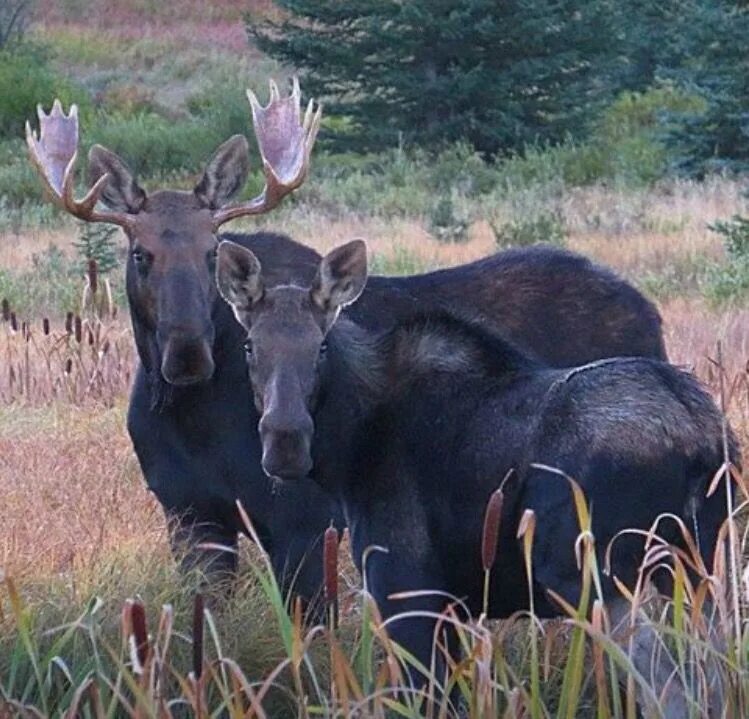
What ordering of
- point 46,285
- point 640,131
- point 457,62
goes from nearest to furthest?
point 46,285 → point 640,131 → point 457,62

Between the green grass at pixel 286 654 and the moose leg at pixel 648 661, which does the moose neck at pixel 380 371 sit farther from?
the moose leg at pixel 648 661

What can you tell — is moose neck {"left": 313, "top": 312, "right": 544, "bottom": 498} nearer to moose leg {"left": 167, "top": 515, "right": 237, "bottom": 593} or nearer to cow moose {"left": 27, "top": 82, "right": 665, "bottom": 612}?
cow moose {"left": 27, "top": 82, "right": 665, "bottom": 612}

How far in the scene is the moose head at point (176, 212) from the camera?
6094mm

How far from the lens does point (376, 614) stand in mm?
3525

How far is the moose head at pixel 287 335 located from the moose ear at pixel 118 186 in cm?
111

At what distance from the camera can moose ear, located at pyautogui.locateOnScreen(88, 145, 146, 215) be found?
6504 millimetres

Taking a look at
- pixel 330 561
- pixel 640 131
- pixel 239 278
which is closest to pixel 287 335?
pixel 239 278

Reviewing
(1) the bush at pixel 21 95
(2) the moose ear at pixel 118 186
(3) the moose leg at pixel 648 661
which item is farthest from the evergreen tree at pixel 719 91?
(3) the moose leg at pixel 648 661

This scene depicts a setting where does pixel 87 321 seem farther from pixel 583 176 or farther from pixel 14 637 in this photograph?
pixel 583 176

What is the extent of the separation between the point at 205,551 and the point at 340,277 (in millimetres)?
1106

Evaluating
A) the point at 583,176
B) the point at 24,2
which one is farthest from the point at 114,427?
the point at 24,2

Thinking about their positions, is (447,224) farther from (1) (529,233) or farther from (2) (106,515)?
(2) (106,515)

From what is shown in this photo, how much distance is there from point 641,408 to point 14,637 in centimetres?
187

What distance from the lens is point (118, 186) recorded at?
21.5 ft
